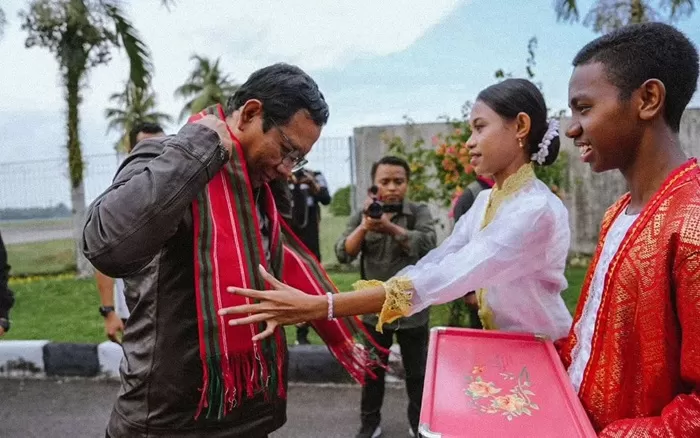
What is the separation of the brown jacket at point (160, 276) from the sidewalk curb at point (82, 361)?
2.66 metres

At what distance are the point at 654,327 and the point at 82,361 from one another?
4471 mm

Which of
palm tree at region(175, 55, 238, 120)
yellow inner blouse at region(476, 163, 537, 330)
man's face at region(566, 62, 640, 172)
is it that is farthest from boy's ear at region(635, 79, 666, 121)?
palm tree at region(175, 55, 238, 120)

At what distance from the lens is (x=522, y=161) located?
6.55ft

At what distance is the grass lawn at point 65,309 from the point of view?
5.35 meters

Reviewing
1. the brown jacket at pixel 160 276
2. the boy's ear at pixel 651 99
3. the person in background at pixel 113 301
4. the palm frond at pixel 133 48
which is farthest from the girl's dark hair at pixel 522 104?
the palm frond at pixel 133 48

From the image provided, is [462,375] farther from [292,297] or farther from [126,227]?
[126,227]

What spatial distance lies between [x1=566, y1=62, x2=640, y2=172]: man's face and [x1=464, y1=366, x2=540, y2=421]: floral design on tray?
1.83 ft

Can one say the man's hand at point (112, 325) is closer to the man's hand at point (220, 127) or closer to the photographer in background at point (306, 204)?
the photographer in background at point (306, 204)

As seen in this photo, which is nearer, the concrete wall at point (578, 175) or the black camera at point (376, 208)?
the black camera at point (376, 208)

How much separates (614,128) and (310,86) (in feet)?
2.48

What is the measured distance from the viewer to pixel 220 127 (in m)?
1.40

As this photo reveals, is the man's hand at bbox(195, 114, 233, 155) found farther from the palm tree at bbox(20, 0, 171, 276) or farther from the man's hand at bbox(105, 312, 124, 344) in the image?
the palm tree at bbox(20, 0, 171, 276)

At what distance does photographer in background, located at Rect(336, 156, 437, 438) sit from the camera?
319cm

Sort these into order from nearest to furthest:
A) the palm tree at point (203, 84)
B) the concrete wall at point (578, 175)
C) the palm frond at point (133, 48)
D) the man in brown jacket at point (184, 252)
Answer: the man in brown jacket at point (184, 252) → the palm frond at point (133, 48) → the concrete wall at point (578, 175) → the palm tree at point (203, 84)
